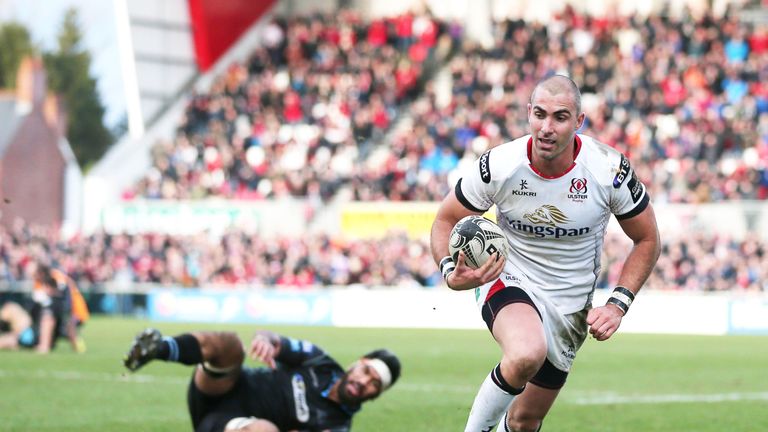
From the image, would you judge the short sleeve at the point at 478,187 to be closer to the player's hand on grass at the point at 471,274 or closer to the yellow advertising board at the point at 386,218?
the player's hand on grass at the point at 471,274

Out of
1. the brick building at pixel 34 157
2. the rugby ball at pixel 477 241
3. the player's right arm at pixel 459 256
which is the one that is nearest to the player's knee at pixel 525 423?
the player's right arm at pixel 459 256

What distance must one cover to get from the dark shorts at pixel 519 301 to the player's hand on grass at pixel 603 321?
0.35 meters

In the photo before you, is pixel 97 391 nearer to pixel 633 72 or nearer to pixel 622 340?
pixel 622 340

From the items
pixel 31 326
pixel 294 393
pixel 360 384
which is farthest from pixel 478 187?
pixel 31 326

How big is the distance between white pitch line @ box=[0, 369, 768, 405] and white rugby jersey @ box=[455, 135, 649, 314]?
5500mm

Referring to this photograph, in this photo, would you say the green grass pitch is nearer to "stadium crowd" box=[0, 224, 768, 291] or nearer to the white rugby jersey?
the white rugby jersey

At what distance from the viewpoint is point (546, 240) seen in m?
7.46

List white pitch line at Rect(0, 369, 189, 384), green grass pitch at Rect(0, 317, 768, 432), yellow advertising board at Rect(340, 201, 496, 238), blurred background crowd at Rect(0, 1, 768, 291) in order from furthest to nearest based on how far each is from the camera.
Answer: yellow advertising board at Rect(340, 201, 496, 238)
blurred background crowd at Rect(0, 1, 768, 291)
white pitch line at Rect(0, 369, 189, 384)
green grass pitch at Rect(0, 317, 768, 432)

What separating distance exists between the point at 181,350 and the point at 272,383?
0.94m

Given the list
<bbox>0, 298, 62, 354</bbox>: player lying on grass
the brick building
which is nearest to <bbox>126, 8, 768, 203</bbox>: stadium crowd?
<bbox>0, 298, 62, 354</bbox>: player lying on grass

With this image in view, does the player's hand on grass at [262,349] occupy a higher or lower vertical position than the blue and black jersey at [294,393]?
higher

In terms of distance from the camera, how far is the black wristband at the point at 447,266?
706 cm

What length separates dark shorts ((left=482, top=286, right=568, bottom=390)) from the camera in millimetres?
7293

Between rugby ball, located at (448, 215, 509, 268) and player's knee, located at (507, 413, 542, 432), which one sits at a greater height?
rugby ball, located at (448, 215, 509, 268)
